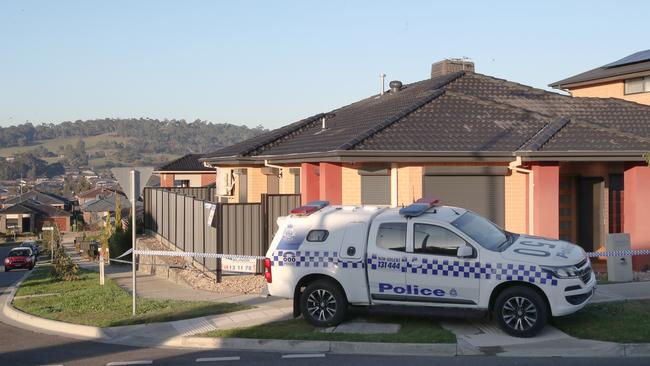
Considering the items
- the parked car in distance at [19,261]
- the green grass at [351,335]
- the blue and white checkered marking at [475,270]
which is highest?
the blue and white checkered marking at [475,270]

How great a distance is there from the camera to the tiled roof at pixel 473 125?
635 inches

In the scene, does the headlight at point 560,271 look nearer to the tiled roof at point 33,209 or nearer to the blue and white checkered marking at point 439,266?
the blue and white checkered marking at point 439,266

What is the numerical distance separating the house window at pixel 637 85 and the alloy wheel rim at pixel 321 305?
52.8ft

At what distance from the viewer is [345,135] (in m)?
18.2

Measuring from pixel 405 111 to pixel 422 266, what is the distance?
27.4 feet

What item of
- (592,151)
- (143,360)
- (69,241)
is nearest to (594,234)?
(592,151)

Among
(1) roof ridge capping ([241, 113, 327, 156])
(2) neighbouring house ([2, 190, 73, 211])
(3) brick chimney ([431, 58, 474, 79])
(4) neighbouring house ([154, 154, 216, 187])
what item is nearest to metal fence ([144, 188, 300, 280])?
(1) roof ridge capping ([241, 113, 327, 156])

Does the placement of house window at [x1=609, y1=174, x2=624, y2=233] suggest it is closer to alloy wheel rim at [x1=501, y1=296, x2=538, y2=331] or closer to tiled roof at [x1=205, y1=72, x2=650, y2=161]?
tiled roof at [x1=205, y1=72, x2=650, y2=161]

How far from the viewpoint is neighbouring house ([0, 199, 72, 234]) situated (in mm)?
83500

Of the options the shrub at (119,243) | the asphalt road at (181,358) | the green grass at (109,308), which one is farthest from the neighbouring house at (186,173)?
the asphalt road at (181,358)

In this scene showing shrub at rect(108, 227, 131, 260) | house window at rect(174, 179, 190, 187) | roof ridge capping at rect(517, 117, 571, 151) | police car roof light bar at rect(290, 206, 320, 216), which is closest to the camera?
police car roof light bar at rect(290, 206, 320, 216)

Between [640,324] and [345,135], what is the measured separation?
9544 millimetres

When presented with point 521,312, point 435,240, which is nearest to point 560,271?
point 521,312

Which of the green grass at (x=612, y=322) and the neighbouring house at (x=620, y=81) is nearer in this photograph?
the green grass at (x=612, y=322)
